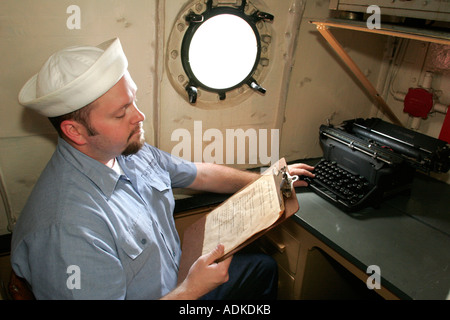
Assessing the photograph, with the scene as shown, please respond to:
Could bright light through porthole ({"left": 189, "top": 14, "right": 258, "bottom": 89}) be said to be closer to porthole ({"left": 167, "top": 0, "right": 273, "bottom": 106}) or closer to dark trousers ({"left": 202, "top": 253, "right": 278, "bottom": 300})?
porthole ({"left": 167, "top": 0, "right": 273, "bottom": 106})

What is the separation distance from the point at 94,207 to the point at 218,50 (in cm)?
98

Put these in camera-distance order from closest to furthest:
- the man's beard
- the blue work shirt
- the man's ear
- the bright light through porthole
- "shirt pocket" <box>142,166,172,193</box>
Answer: the blue work shirt, the man's ear, the man's beard, "shirt pocket" <box>142,166,172,193</box>, the bright light through porthole

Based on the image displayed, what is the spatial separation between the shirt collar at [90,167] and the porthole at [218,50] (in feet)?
1.91

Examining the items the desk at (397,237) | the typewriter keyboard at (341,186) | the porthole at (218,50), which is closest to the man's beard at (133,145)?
the porthole at (218,50)

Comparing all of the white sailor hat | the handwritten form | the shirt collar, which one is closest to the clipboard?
the handwritten form

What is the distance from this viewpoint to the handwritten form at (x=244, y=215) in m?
1.12

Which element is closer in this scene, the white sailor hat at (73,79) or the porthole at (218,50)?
the white sailor hat at (73,79)

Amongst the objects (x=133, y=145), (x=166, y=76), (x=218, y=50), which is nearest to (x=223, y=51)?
(x=218, y=50)

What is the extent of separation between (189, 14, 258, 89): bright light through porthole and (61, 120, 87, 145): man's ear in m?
0.65

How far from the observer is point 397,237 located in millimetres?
1295

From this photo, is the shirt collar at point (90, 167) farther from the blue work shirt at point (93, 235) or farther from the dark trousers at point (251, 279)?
the dark trousers at point (251, 279)

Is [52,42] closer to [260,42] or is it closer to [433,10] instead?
[260,42]

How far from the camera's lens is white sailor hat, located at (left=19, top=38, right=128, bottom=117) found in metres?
1.00
